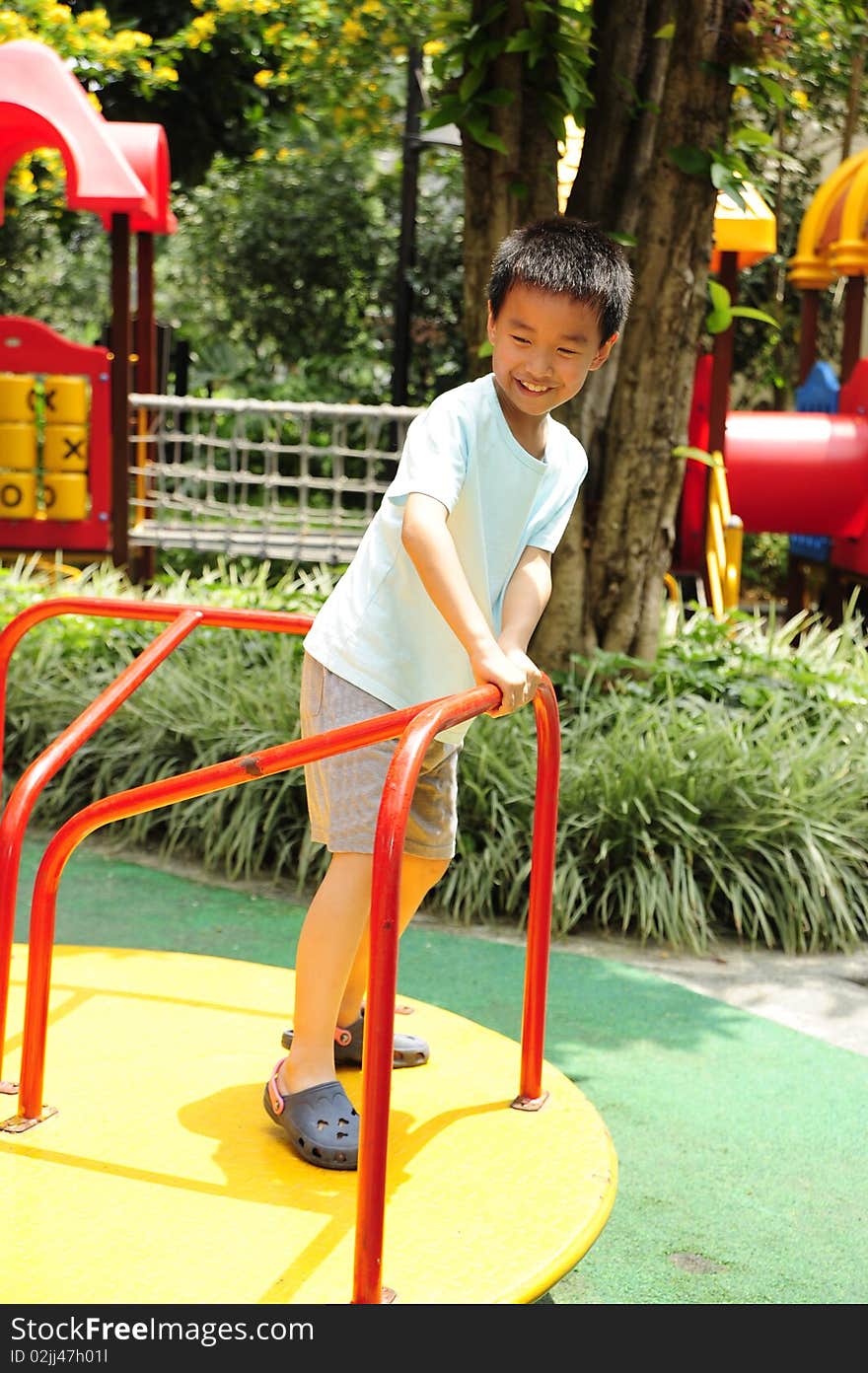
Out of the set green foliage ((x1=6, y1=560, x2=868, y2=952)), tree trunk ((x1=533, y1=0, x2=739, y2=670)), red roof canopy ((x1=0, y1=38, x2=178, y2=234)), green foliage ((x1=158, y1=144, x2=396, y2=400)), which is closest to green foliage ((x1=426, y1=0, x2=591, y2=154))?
tree trunk ((x1=533, y1=0, x2=739, y2=670))

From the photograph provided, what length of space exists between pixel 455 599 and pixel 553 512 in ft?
1.27

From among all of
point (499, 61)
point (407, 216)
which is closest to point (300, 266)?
point (407, 216)

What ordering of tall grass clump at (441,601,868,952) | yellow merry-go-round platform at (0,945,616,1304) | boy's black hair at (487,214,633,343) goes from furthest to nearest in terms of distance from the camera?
tall grass clump at (441,601,868,952) < boy's black hair at (487,214,633,343) < yellow merry-go-round platform at (0,945,616,1304)

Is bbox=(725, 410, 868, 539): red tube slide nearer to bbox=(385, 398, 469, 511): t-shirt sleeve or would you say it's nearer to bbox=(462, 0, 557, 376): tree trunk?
bbox=(462, 0, 557, 376): tree trunk

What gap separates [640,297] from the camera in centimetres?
483

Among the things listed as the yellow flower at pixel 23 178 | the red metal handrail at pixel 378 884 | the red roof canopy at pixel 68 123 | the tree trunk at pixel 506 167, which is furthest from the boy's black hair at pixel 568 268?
the yellow flower at pixel 23 178

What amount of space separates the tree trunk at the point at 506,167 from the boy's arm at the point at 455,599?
2754 millimetres

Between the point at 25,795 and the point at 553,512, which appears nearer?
the point at 25,795

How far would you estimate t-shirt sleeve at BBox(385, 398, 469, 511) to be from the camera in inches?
82.7

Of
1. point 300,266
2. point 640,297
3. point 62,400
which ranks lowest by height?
point 62,400

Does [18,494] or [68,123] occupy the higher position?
[68,123]

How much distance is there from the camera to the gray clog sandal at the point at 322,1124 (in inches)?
87.5

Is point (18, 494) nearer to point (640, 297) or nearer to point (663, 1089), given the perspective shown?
point (640, 297)

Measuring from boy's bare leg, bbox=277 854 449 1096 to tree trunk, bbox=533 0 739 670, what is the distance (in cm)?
275
